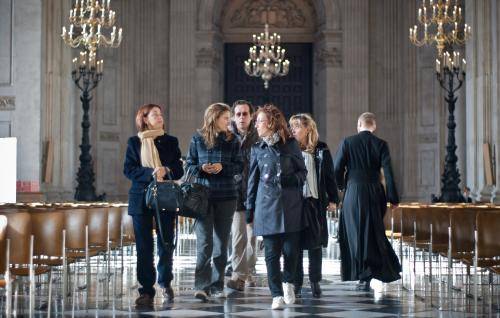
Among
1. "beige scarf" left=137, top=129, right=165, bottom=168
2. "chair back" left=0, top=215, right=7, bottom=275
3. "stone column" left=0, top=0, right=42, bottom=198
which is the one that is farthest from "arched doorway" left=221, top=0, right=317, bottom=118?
"chair back" left=0, top=215, right=7, bottom=275

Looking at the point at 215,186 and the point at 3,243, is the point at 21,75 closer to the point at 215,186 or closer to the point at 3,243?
the point at 215,186

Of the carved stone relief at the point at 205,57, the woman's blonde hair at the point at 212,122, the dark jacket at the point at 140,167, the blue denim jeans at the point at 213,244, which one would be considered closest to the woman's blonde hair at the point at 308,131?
the woman's blonde hair at the point at 212,122

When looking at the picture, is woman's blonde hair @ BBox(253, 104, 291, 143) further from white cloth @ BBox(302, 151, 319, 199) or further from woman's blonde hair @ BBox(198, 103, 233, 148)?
white cloth @ BBox(302, 151, 319, 199)

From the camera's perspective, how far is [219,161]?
33.1 ft

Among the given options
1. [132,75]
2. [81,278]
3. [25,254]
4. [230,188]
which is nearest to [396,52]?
[132,75]

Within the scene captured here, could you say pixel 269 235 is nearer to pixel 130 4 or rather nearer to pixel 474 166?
pixel 474 166

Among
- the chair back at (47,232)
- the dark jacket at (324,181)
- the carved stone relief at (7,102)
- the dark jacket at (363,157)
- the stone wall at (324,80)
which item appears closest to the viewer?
the chair back at (47,232)

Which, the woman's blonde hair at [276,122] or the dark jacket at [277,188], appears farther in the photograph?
the woman's blonde hair at [276,122]

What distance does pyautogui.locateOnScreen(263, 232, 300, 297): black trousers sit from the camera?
30.2 ft

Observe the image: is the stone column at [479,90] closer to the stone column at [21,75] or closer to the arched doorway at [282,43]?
the stone column at [21,75]

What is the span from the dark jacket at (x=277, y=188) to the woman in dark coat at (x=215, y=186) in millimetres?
613

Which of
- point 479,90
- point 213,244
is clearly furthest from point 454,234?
point 479,90

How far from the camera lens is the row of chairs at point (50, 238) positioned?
25.9ft

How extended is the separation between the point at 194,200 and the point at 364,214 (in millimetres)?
2193
